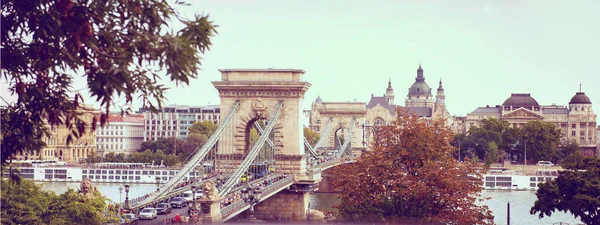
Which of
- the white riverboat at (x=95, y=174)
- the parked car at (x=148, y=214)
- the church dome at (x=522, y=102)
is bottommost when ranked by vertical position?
the white riverboat at (x=95, y=174)

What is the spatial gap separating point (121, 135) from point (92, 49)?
495 feet

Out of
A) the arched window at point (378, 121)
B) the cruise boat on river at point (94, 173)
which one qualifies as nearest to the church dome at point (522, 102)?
the arched window at point (378, 121)

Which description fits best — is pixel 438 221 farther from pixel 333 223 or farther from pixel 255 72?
pixel 255 72

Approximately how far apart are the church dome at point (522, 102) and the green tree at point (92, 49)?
159 metres

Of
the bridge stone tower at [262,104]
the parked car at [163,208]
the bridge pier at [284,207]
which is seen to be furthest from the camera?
the bridge stone tower at [262,104]

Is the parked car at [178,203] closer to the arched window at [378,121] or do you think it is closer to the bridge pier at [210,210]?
the bridge pier at [210,210]

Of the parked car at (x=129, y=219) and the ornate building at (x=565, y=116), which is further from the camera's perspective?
the ornate building at (x=565, y=116)

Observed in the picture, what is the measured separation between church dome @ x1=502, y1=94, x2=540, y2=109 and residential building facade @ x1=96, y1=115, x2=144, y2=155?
52.9m

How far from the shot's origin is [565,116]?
16475 cm

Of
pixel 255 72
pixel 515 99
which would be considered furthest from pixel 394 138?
pixel 515 99

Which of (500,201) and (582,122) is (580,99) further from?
(500,201)

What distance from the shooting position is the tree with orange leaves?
3491 centimetres

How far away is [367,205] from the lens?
116ft

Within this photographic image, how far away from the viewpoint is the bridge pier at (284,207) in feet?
165
